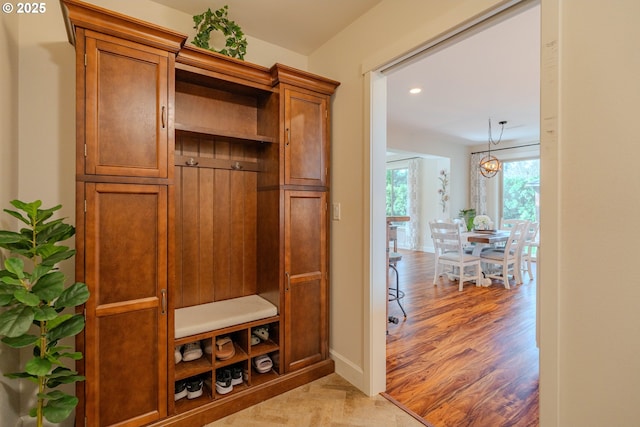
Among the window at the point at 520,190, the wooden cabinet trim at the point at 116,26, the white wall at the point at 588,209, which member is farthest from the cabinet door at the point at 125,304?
the window at the point at 520,190

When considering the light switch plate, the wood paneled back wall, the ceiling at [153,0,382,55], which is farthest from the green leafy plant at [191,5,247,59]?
the light switch plate

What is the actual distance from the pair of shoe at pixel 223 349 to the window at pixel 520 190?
6896 millimetres

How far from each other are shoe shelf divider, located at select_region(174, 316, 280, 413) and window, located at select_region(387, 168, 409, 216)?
22.9ft

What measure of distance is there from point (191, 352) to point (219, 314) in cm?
28

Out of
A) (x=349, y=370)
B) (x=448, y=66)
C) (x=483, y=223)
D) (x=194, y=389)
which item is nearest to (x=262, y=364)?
(x=194, y=389)

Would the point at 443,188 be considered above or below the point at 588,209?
above

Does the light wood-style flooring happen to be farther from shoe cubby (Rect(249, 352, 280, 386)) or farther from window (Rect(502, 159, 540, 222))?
window (Rect(502, 159, 540, 222))

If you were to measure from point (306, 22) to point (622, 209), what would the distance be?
7.11 ft

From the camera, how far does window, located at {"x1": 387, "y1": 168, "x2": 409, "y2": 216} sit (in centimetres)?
848

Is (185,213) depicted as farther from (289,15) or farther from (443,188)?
(443,188)

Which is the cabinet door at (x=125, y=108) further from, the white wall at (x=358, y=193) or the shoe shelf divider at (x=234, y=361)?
the white wall at (x=358, y=193)

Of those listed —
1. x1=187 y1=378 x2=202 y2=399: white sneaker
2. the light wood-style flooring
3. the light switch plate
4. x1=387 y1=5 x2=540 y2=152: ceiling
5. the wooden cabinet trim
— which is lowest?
the light wood-style flooring

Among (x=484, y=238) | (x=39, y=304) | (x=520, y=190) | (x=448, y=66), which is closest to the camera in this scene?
(x=39, y=304)

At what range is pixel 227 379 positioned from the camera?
6.30 ft
